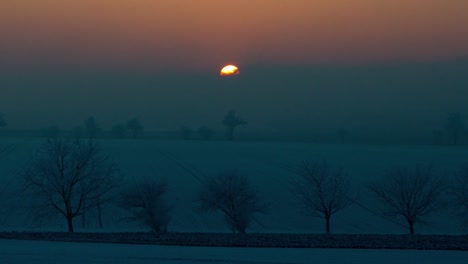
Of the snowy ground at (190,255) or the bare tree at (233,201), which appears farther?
the bare tree at (233,201)

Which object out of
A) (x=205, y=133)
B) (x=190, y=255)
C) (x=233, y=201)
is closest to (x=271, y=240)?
(x=190, y=255)

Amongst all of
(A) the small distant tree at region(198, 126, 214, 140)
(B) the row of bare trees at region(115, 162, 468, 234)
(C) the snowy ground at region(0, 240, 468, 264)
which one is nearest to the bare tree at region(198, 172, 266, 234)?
(B) the row of bare trees at region(115, 162, 468, 234)

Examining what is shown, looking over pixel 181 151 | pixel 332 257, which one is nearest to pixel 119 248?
pixel 332 257

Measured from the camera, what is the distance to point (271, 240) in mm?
21109

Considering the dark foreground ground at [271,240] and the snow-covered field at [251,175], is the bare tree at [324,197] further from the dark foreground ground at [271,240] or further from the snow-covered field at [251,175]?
the dark foreground ground at [271,240]

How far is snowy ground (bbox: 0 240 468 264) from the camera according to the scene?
1648 cm

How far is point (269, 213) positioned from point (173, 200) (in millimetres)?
6977

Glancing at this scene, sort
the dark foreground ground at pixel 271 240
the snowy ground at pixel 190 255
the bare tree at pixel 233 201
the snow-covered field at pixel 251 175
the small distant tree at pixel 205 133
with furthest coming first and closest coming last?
the small distant tree at pixel 205 133, the snow-covered field at pixel 251 175, the bare tree at pixel 233 201, the dark foreground ground at pixel 271 240, the snowy ground at pixel 190 255

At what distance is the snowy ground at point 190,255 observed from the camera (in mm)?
16484

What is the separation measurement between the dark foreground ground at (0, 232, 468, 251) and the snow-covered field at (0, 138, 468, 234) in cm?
939

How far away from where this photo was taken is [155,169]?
182 feet

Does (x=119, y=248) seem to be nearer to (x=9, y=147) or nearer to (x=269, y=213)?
(x=269, y=213)

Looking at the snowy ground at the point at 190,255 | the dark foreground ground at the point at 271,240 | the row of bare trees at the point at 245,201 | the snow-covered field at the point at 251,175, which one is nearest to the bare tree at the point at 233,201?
the row of bare trees at the point at 245,201

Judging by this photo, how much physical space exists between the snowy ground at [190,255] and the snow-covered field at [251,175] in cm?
1237
